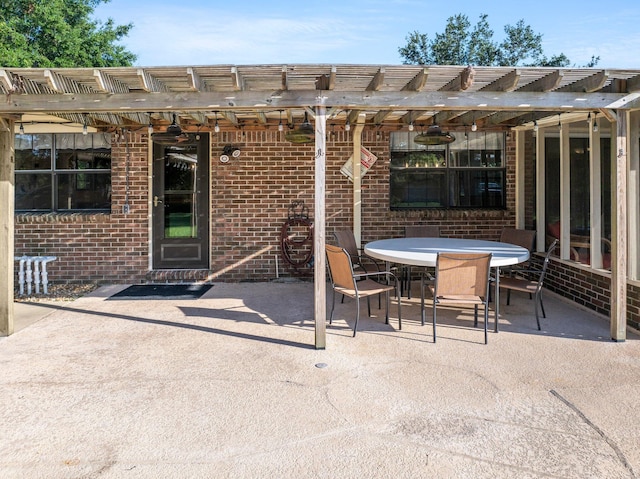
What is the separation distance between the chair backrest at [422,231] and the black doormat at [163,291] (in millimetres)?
2991

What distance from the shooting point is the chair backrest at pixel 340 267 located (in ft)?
14.5

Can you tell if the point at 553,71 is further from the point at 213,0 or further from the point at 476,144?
the point at 213,0

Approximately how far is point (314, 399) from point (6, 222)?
345cm

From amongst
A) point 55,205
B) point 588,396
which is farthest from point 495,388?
point 55,205

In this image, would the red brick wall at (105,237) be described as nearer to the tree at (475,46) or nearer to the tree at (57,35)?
the tree at (57,35)

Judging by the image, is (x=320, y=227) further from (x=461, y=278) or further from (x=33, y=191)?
(x=33, y=191)

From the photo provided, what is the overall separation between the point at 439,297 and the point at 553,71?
7.16 feet

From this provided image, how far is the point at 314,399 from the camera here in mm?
3049

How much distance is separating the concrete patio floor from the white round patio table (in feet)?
2.30

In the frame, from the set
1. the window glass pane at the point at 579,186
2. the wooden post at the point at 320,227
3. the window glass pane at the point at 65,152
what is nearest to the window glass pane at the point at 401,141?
the window glass pane at the point at 579,186

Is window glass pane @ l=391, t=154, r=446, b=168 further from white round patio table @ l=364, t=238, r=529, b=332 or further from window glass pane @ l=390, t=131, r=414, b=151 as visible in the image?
white round patio table @ l=364, t=238, r=529, b=332

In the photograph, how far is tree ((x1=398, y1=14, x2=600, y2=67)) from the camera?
24.1 meters

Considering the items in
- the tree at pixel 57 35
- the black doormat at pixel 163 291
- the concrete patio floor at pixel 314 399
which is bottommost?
the concrete patio floor at pixel 314 399

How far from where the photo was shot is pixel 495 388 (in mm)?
3213
